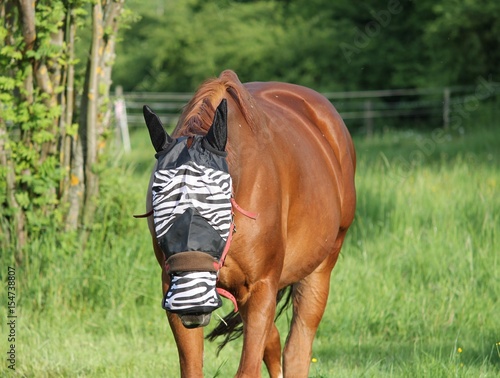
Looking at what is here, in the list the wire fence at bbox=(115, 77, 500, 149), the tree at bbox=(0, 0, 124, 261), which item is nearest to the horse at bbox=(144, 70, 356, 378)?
the tree at bbox=(0, 0, 124, 261)

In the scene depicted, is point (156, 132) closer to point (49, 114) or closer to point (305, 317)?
point (305, 317)

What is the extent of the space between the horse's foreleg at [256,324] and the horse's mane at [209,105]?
2.49ft

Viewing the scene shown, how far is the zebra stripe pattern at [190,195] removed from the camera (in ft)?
9.72

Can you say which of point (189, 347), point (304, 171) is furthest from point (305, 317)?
point (189, 347)

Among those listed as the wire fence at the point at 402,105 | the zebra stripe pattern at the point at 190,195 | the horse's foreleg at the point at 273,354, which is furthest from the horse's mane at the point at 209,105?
the wire fence at the point at 402,105

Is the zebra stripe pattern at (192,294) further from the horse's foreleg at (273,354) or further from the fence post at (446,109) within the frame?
the fence post at (446,109)

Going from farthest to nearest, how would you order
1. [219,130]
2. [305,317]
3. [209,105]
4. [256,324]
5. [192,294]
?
[305,317] → [256,324] → [209,105] → [219,130] → [192,294]

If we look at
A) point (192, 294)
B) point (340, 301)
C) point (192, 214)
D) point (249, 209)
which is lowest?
point (340, 301)

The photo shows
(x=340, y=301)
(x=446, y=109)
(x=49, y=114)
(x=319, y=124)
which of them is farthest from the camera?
(x=446, y=109)

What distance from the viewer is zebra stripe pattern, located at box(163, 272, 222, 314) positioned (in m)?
2.91

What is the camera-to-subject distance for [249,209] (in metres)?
3.51

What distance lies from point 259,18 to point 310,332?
24900mm

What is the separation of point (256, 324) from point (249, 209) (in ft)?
1.74

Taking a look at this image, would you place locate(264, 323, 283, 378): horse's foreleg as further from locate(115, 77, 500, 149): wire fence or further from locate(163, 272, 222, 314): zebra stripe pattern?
locate(115, 77, 500, 149): wire fence
